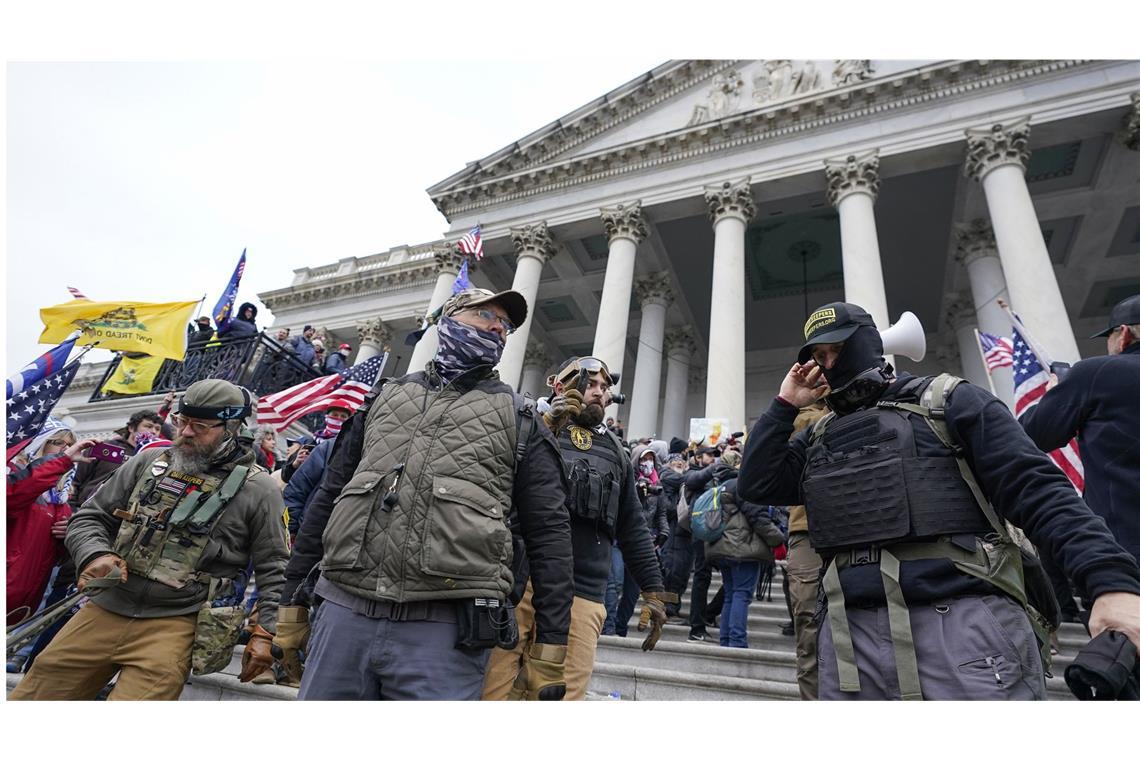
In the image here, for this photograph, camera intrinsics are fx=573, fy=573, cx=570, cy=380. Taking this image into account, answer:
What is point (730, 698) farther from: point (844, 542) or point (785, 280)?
point (785, 280)

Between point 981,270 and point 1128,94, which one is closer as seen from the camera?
point 1128,94

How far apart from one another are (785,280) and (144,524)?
21.5 meters

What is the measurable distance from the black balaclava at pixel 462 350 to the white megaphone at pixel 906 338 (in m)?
1.79

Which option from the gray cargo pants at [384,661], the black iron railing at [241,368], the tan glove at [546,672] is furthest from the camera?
the black iron railing at [241,368]

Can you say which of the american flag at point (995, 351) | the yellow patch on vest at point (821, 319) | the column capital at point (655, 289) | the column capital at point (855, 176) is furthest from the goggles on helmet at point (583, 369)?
the column capital at point (655, 289)

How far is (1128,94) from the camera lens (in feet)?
41.7

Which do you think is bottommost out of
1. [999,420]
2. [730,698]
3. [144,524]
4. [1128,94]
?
[730,698]

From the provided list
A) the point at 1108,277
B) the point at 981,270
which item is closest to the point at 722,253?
the point at 981,270

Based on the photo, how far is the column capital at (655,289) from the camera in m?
19.5

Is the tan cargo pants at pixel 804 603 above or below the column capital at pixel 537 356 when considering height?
below

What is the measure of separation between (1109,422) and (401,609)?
326 centimetres

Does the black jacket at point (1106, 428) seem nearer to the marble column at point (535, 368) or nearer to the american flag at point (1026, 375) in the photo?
the american flag at point (1026, 375)

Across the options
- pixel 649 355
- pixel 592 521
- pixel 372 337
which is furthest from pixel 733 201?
pixel 372 337

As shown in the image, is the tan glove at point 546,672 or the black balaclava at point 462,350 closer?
the tan glove at point 546,672
